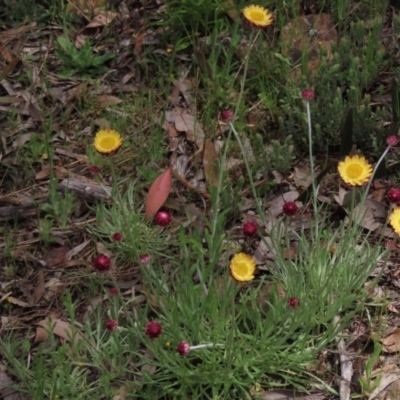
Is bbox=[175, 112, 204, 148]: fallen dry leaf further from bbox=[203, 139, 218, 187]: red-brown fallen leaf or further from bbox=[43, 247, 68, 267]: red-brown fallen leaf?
bbox=[43, 247, 68, 267]: red-brown fallen leaf

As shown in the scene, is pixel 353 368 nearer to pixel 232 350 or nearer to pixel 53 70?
pixel 232 350

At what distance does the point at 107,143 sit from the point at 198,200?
738mm

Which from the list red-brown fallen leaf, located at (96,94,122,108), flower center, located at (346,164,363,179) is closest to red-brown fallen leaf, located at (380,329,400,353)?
flower center, located at (346,164,363,179)

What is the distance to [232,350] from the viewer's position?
7.44 feet

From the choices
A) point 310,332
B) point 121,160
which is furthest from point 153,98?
point 310,332

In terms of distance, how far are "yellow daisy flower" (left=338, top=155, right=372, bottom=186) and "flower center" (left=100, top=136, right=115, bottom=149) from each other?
28.0 inches

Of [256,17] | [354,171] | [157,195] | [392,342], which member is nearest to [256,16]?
[256,17]

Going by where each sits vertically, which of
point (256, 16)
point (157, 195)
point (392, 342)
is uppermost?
point (256, 16)

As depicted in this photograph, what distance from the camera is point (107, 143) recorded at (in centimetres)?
242

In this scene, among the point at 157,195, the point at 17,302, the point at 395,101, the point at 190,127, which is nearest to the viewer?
the point at 17,302

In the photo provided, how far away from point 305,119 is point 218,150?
39 centimetres

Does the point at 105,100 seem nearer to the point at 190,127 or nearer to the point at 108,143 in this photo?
the point at 190,127

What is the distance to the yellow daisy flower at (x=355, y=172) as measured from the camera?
7.64 feet

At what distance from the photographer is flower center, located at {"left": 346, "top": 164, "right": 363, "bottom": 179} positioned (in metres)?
2.34
